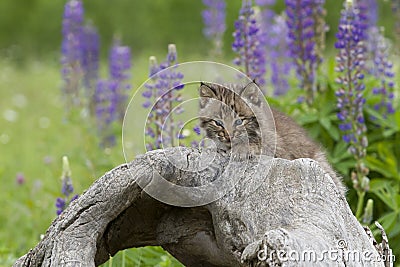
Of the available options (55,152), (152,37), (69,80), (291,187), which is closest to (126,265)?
(291,187)

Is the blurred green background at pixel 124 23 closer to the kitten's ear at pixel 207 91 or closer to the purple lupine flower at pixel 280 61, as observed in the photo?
the purple lupine flower at pixel 280 61

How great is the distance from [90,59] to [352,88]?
3.17 m

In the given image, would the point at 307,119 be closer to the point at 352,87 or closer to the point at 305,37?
the point at 352,87

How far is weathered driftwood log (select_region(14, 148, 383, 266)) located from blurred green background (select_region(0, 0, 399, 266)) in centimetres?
212

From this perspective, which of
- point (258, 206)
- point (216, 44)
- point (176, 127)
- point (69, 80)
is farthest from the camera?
point (69, 80)

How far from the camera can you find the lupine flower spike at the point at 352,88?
164 inches

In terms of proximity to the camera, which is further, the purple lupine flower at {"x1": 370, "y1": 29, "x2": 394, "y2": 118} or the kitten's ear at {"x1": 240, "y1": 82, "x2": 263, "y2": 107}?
the purple lupine flower at {"x1": 370, "y1": 29, "x2": 394, "y2": 118}

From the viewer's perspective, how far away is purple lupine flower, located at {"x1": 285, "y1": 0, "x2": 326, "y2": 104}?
4.83 m

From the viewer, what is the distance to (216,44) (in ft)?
18.2

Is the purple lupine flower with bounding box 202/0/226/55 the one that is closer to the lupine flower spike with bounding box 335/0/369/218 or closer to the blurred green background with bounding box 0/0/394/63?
the lupine flower spike with bounding box 335/0/369/218

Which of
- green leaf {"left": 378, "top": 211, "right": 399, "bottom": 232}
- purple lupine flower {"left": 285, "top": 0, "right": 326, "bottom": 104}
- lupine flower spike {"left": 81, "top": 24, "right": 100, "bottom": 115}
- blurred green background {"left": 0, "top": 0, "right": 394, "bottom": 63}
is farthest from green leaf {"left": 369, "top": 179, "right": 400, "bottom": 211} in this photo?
blurred green background {"left": 0, "top": 0, "right": 394, "bottom": 63}

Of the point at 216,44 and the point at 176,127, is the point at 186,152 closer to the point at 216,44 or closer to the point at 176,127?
the point at 176,127

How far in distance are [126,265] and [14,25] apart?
1014cm

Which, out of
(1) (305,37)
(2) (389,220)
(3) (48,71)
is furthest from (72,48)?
(3) (48,71)
